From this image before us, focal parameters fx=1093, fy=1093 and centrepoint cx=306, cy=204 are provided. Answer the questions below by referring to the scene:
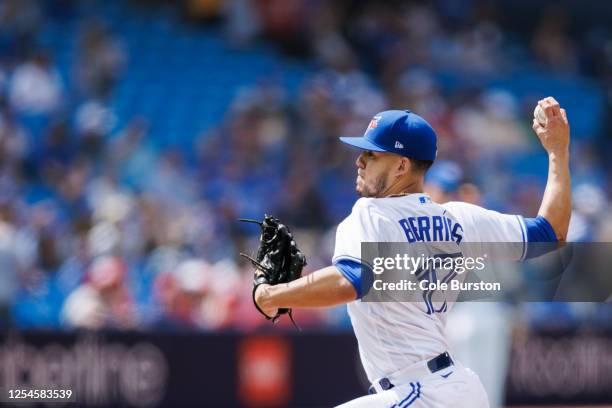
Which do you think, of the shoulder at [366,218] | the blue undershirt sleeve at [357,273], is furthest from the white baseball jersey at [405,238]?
the blue undershirt sleeve at [357,273]

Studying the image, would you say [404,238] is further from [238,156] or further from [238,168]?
[238,156]

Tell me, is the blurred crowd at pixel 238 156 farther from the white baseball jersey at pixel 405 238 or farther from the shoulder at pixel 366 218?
the shoulder at pixel 366 218

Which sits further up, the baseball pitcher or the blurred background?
the blurred background

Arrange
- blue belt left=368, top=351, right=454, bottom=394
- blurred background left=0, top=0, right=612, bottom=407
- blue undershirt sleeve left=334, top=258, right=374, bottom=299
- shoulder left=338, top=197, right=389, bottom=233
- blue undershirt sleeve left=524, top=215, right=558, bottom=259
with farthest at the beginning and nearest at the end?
blurred background left=0, top=0, right=612, bottom=407
blue undershirt sleeve left=524, top=215, right=558, bottom=259
blue belt left=368, top=351, right=454, bottom=394
shoulder left=338, top=197, right=389, bottom=233
blue undershirt sleeve left=334, top=258, right=374, bottom=299

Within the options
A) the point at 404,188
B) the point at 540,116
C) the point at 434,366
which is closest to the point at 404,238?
the point at 404,188

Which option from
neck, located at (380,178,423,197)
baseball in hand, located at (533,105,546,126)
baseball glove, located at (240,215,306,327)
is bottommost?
baseball glove, located at (240,215,306,327)

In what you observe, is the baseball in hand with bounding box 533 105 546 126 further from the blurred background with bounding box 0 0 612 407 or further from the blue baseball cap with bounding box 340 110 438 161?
the blurred background with bounding box 0 0 612 407

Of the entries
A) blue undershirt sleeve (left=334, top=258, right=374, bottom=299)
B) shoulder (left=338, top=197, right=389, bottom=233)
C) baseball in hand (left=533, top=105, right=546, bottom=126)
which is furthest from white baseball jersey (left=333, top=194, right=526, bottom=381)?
baseball in hand (left=533, top=105, right=546, bottom=126)

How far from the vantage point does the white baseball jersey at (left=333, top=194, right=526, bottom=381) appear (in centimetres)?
409

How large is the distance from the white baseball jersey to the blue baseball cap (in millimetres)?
178

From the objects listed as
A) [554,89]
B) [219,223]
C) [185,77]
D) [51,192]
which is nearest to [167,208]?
[219,223]

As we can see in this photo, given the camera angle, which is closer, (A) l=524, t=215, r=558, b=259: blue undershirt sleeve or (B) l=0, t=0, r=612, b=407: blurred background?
(A) l=524, t=215, r=558, b=259: blue undershirt sleeve

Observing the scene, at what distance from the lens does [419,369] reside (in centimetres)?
419

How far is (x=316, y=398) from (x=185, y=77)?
6.29 metres
